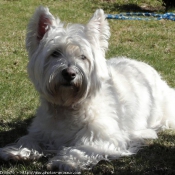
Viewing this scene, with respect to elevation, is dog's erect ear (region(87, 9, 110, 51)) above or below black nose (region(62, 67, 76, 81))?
above

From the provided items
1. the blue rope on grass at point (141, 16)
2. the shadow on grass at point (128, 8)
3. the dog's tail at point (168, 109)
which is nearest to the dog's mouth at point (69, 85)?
the dog's tail at point (168, 109)

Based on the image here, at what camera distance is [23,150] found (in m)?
4.88

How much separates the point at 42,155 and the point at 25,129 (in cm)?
102

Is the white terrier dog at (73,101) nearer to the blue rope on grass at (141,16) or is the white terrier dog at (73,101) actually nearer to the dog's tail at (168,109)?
the dog's tail at (168,109)

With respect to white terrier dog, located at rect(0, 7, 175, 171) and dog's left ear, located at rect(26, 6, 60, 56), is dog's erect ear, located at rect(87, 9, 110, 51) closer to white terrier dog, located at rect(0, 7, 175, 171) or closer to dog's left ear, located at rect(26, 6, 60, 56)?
white terrier dog, located at rect(0, 7, 175, 171)

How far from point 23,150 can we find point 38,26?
1377mm

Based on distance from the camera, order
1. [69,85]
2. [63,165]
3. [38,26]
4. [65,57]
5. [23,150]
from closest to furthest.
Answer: [63,165], [69,85], [65,57], [23,150], [38,26]

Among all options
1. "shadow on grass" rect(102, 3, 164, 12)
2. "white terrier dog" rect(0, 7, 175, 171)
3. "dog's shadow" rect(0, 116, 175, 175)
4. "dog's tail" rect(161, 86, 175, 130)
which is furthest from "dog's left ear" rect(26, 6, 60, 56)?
"shadow on grass" rect(102, 3, 164, 12)

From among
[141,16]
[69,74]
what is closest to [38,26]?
[69,74]

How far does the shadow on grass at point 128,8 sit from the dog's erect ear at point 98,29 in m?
10.6

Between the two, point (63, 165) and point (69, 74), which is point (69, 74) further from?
point (63, 165)

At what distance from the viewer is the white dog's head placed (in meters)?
4.66

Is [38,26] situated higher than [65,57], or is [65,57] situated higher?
[38,26]

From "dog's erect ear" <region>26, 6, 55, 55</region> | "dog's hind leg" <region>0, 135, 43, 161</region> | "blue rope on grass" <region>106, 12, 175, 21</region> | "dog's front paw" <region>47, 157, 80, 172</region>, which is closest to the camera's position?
"dog's front paw" <region>47, 157, 80, 172</region>
